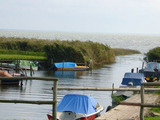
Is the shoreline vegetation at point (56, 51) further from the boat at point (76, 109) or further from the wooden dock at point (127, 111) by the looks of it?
the boat at point (76, 109)

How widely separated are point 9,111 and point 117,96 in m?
9.28

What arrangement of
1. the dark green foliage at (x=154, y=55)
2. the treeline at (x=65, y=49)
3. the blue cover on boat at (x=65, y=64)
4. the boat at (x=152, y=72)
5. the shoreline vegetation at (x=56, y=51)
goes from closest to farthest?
the boat at (x=152, y=72) < the blue cover on boat at (x=65, y=64) < the shoreline vegetation at (x=56, y=51) < the treeline at (x=65, y=49) < the dark green foliage at (x=154, y=55)

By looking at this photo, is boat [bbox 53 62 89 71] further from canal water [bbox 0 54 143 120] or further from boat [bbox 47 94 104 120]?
boat [bbox 47 94 104 120]

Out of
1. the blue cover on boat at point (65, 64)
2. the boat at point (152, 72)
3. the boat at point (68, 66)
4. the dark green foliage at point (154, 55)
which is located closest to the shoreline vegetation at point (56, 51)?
the blue cover on boat at point (65, 64)

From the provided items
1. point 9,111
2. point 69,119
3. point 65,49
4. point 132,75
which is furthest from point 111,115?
point 65,49

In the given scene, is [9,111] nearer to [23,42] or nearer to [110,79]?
[110,79]

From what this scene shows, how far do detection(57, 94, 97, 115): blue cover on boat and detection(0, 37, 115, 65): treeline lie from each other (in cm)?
4547

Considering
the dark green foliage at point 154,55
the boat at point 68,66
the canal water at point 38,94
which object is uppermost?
the dark green foliage at point 154,55

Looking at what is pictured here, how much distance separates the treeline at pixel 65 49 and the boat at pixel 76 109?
45.5 meters

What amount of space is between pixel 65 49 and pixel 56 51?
1.78 m

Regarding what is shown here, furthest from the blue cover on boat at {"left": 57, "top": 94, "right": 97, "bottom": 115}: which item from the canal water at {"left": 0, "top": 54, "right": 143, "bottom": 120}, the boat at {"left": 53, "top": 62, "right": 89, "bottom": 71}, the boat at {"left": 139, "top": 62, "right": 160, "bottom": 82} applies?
the boat at {"left": 53, "top": 62, "right": 89, "bottom": 71}

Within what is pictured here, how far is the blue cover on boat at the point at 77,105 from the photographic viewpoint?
2062cm

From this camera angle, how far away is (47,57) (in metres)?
Result: 66.6

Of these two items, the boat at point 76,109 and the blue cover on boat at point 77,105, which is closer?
the boat at point 76,109
